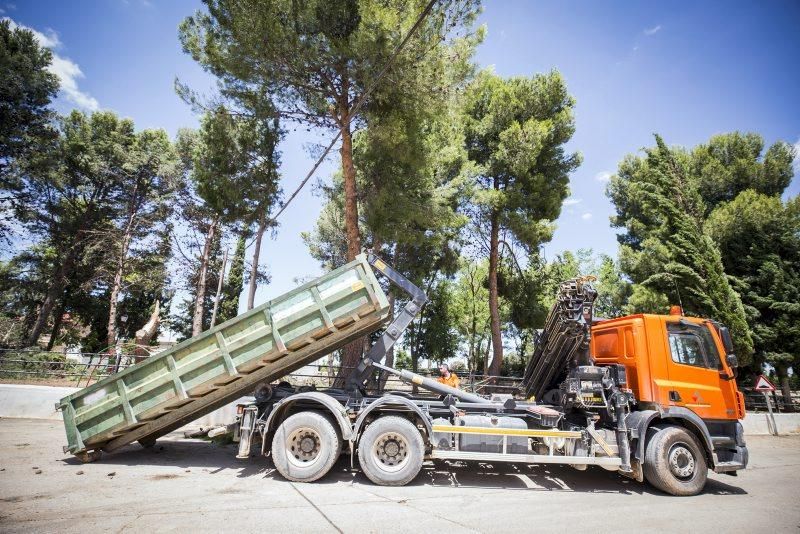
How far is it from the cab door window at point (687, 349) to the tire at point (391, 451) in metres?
4.30

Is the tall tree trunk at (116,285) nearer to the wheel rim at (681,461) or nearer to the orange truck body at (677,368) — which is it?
the orange truck body at (677,368)

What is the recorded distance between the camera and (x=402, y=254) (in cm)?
2266

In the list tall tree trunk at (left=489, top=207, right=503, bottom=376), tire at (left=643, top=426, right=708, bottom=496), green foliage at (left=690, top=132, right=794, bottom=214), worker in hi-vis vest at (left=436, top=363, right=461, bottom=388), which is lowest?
tire at (left=643, top=426, right=708, bottom=496)

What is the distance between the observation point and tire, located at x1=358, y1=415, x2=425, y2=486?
5316mm

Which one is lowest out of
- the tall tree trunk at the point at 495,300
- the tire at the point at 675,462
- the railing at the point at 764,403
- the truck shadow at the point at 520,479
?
the truck shadow at the point at 520,479

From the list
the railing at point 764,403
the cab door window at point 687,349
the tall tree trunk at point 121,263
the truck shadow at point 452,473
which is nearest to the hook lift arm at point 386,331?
the truck shadow at point 452,473

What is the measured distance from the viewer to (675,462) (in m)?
5.57

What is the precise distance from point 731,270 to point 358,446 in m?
21.2

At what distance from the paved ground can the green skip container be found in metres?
0.79

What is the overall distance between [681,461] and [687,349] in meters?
1.70

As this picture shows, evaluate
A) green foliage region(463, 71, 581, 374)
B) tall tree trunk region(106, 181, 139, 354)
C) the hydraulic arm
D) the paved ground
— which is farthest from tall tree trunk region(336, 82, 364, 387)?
tall tree trunk region(106, 181, 139, 354)

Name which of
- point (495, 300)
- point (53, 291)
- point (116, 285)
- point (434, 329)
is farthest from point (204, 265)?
point (434, 329)

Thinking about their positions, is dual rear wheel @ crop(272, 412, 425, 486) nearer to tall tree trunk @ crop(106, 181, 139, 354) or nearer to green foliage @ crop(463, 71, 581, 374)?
green foliage @ crop(463, 71, 581, 374)

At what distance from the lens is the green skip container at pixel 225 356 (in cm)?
549
